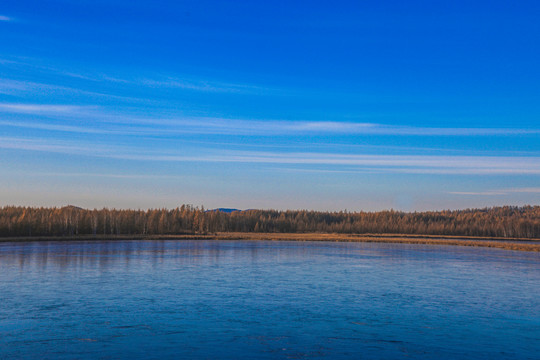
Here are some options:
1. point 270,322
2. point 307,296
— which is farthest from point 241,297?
point 270,322

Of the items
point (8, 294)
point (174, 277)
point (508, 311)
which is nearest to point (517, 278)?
point (508, 311)

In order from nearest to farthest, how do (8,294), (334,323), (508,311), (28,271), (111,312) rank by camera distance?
1. (334,323)
2. (111,312)
3. (508,311)
4. (8,294)
5. (28,271)

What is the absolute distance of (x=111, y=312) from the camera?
77.4ft

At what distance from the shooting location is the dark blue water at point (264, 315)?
1755cm

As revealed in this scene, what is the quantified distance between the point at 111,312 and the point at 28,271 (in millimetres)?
20401

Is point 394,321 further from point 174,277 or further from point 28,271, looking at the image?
point 28,271

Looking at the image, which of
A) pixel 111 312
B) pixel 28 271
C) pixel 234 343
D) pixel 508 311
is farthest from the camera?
pixel 28 271

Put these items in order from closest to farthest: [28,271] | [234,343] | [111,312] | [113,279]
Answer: [234,343], [111,312], [113,279], [28,271]

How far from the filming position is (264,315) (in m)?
23.4

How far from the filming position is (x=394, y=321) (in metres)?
22.5

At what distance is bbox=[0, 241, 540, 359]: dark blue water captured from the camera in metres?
17.5

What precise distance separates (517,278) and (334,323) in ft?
83.3

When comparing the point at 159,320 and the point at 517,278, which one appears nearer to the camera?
the point at 159,320

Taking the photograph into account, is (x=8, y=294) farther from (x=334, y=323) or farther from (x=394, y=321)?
(x=394, y=321)
